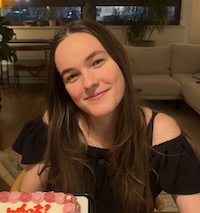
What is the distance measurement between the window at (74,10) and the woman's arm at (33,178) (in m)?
4.80

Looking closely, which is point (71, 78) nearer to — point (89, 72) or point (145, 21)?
point (89, 72)

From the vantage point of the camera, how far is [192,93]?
3.75 meters

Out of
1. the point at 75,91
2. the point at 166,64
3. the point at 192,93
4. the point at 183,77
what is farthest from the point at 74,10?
the point at 75,91

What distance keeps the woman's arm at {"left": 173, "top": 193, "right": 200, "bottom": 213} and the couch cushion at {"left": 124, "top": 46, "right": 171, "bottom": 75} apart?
3.57 metres

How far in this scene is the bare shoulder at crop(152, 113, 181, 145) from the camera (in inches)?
40.4

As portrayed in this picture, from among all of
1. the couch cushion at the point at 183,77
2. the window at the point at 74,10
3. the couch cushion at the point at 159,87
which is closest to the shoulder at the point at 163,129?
the couch cushion at the point at 159,87

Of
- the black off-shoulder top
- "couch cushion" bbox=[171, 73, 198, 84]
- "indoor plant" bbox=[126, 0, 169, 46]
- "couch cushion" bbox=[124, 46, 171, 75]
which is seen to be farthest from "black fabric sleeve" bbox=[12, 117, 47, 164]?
"indoor plant" bbox=[126, 0, 169, 46]

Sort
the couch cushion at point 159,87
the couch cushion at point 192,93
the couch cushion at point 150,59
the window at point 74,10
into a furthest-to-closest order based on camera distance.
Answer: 1. the window at point 74,10
2. the couch cushion at point 150,59
3. the couch cushion at point 159,87
4. the couch cushion at point 192,93

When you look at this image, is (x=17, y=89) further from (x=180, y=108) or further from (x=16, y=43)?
(x=180, y=108)

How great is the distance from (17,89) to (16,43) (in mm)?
713

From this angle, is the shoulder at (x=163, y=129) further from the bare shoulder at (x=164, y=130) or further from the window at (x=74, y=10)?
the window at (x=74, y=10)

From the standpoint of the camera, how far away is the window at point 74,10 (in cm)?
561

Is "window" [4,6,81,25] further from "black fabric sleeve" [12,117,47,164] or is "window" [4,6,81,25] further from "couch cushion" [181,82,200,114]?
"black fabric sleeve" [12,117,47,164]

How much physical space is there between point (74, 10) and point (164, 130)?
5049 mm
